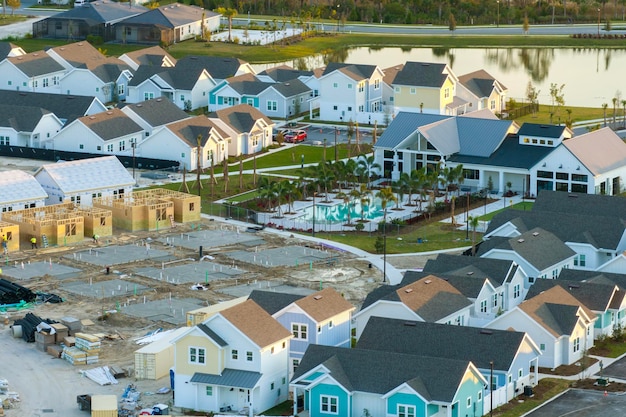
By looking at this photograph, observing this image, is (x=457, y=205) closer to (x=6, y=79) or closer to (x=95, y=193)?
(x=95, y=193)

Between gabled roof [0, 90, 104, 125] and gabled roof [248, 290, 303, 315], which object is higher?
gabled roof [0, 90, 104, 125]

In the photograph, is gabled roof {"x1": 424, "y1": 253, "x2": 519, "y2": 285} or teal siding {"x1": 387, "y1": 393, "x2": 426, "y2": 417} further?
gabled roof {"x1": 424, "y1": 253, "x2": 519, "y2": 285}

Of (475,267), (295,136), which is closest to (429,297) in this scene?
(475,267)

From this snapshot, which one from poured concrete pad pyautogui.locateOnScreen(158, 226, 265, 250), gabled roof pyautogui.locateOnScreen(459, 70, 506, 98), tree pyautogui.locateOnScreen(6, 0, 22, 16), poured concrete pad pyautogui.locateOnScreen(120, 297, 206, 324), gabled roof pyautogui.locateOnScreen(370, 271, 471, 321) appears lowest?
poured concrete pad pyautogui.locateOnScreen(120, 297, 206, 324)

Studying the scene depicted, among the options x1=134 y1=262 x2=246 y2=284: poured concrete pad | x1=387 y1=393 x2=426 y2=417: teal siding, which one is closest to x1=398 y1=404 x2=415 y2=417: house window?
x1=387 y1=393 x2=426 y2=417: teal siding

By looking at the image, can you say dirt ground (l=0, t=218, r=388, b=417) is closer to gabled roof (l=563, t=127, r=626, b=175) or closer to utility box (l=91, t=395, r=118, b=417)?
utility box (l=91, t=395, r=118, b=417)

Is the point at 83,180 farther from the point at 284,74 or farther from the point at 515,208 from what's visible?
the point at 284,74

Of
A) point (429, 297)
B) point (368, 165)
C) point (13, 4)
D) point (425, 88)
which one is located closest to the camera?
point (429, 297)
